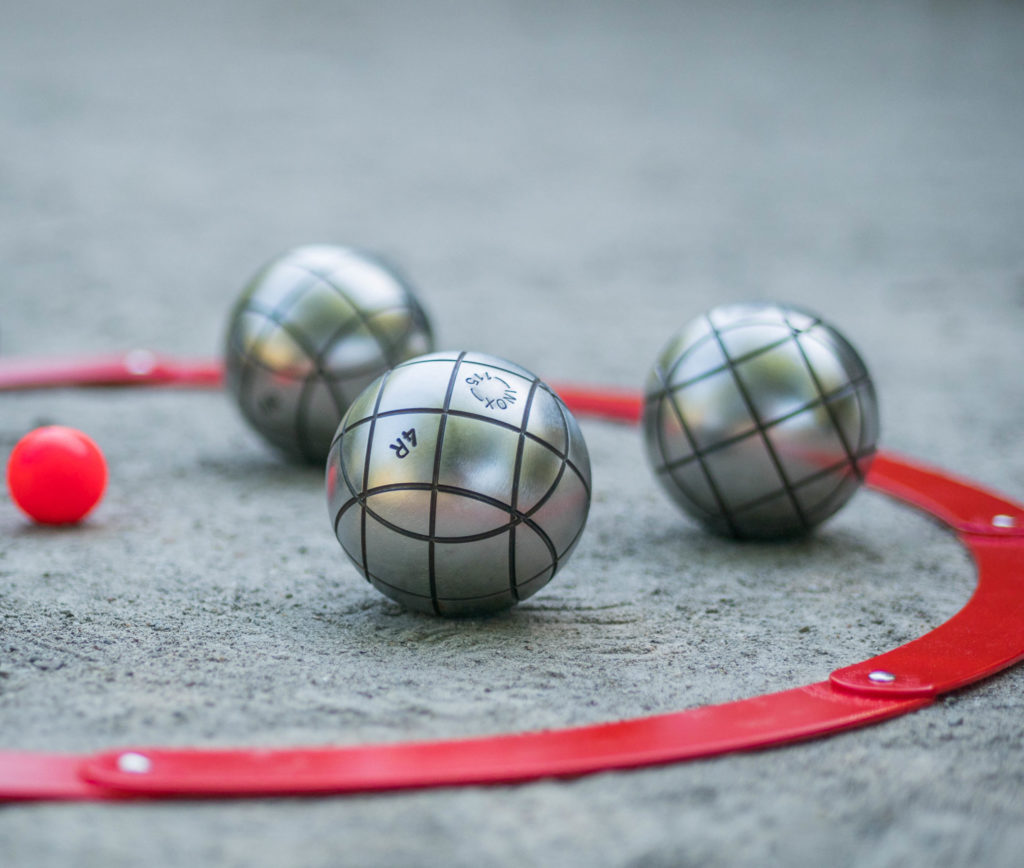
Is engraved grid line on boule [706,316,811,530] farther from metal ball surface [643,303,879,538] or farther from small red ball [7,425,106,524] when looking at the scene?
small red ball [7,425,106,524]

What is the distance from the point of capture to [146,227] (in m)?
10.2

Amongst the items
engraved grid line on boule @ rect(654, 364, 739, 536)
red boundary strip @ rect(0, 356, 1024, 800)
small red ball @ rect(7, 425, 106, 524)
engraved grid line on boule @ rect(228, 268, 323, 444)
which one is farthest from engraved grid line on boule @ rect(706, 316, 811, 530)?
small red ball @ rect(7, 425, 106, 524)

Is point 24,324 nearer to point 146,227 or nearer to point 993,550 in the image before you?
point 146,227

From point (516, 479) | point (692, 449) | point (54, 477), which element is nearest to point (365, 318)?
point (54, 477)

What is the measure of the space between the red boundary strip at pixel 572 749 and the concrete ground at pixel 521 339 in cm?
6

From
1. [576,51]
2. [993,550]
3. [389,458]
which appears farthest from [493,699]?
[576,51]

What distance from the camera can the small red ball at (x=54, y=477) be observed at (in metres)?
4.27

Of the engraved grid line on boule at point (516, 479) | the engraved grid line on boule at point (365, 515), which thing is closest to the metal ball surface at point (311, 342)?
the engraved grid line on boule at point (365, 515)

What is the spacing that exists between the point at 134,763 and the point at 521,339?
5328mm

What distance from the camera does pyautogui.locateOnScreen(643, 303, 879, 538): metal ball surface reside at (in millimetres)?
4090

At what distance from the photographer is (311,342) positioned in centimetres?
488

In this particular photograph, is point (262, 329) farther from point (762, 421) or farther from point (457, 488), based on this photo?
point (762, 421)

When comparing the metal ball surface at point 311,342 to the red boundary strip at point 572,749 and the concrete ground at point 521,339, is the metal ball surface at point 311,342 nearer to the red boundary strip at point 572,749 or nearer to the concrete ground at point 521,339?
the concrete ground at point 521,339

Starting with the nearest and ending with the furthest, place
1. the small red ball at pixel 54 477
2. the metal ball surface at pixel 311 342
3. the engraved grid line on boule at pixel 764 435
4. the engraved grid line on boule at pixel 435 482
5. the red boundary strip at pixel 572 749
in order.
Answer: the red boundary strip at pixel 572 749
the engraved grid line on boule at pixel 435 482
the engraved grid line on boule at pixel 764 435
the small red ball at pixel 54 477
the metal ball surface at pixel 311 342
